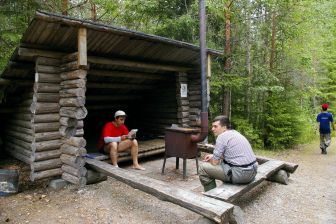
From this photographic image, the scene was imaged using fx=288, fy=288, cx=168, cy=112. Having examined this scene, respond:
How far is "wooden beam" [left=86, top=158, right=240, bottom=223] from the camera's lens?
388 centimetres

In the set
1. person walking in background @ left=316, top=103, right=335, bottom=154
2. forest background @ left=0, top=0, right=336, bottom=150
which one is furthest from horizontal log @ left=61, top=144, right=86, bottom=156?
person walking in background @ left=316, top=103, right=335, bottom=154

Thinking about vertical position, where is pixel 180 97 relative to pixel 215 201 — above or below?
above

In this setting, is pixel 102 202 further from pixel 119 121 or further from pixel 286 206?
pixel 286 206

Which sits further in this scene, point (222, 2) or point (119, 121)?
point (222, 2)

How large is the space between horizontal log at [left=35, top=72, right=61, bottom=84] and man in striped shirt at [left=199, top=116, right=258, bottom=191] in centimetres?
381

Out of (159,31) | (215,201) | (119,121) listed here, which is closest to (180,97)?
(119,121)

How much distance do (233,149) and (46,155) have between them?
4138mm

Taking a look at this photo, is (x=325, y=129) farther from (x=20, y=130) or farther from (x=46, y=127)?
(x=20, y=130)

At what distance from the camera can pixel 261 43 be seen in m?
11.3

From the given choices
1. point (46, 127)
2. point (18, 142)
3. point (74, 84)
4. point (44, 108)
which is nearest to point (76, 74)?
point (74, 84)

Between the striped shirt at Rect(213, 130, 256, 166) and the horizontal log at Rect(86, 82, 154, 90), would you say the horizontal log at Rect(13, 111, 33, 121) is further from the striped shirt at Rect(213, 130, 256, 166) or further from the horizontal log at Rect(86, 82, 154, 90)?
the striped shirt at Rect(213, 130, 256, 166)

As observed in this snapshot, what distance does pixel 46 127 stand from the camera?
6410 mm

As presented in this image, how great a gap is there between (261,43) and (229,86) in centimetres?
238

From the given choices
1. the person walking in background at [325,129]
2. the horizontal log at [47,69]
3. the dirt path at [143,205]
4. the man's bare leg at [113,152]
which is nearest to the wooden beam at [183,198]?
the dirt path at [143,205]
